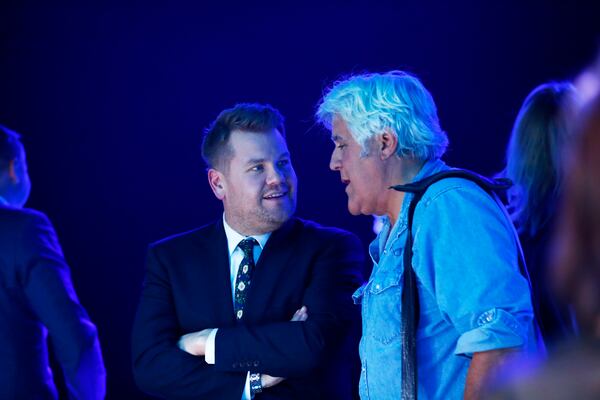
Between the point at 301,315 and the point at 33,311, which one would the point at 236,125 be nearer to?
the point at 301,315

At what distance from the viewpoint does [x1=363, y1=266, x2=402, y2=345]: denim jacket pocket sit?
213 cm

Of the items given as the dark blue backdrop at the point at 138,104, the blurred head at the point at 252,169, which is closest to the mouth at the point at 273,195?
the blurred head at the point at 252,169

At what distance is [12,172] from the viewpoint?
331 centimetres

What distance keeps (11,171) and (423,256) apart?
1990 millimetres

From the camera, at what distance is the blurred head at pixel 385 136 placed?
2285mm

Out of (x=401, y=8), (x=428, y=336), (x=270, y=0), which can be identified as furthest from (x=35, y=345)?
(x=401, y=8)

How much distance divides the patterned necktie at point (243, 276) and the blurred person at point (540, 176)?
3.13ft

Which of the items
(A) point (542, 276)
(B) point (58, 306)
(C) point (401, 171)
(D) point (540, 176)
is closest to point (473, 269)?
(C) point (401, 171)

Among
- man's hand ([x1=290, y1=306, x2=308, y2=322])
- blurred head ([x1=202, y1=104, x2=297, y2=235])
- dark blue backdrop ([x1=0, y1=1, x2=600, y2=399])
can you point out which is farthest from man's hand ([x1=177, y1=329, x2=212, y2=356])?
dark blue backdrop ([x1=0, y1=1, x2=600, y2=399])

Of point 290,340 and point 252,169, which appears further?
point 252,169

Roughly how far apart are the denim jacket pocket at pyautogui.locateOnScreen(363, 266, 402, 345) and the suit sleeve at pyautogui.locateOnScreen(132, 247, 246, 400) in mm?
740

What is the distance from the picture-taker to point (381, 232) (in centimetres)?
249

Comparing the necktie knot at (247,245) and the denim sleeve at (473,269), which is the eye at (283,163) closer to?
the necktie knot at (247,245)

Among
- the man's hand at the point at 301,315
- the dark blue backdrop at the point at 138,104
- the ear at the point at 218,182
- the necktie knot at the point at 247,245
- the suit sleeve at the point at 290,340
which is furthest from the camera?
the dark blue backdrop at the point at 138,104
